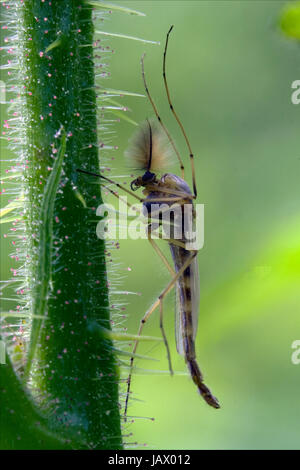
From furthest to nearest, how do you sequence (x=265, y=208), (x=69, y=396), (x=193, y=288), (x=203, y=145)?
1. (x=203, y=145)
2. (x=265, y=208)
3. (x=193, y=288)
4. (x=69, y=396)

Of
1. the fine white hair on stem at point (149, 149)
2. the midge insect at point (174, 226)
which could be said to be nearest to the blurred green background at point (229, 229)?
the midge insect at point (174, 226)

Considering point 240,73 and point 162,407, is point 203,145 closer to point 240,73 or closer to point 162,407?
point 240,73

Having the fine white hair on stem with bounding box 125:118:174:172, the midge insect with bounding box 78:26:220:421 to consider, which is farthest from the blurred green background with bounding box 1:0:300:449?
the fine white hair on stem with bounding box 125:118:174:172

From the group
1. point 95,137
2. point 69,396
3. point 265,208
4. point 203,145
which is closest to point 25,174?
point 95,137

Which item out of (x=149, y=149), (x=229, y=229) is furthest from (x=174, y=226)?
(x=229, y=229)

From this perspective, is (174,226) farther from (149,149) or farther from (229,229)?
(229,229)
